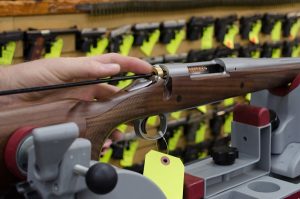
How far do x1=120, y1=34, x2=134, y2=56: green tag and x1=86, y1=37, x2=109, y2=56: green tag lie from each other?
0.27 feet

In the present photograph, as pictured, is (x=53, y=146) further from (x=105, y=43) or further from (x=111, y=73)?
(x=105, y=43)

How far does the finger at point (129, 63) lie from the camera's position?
736 millimetres

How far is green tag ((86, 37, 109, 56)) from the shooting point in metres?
1.59

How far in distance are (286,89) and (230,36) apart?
121cm

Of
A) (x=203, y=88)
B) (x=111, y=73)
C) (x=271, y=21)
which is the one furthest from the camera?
(x=271, y=21)

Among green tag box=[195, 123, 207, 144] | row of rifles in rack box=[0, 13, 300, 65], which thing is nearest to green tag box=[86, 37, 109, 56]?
row of rifles in rack box=[0, 13, 300, 65]

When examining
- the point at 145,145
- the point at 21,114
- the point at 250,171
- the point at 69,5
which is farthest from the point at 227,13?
the point at 21,114

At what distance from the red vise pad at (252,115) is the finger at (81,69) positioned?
1.03ft

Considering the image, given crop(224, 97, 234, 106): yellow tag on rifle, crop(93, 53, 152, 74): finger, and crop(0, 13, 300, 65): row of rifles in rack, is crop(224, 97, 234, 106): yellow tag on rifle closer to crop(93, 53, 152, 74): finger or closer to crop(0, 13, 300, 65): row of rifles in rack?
crop(0, 13, 300, 65): row of rifles in rack

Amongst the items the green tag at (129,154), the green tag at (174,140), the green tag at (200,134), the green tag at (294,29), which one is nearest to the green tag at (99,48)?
the green tag at (129,154)

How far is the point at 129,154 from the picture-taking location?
180 centimetres

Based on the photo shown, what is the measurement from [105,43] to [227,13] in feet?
2.45

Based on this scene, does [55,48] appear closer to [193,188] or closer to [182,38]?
[182,38]

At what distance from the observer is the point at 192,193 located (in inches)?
29.7
